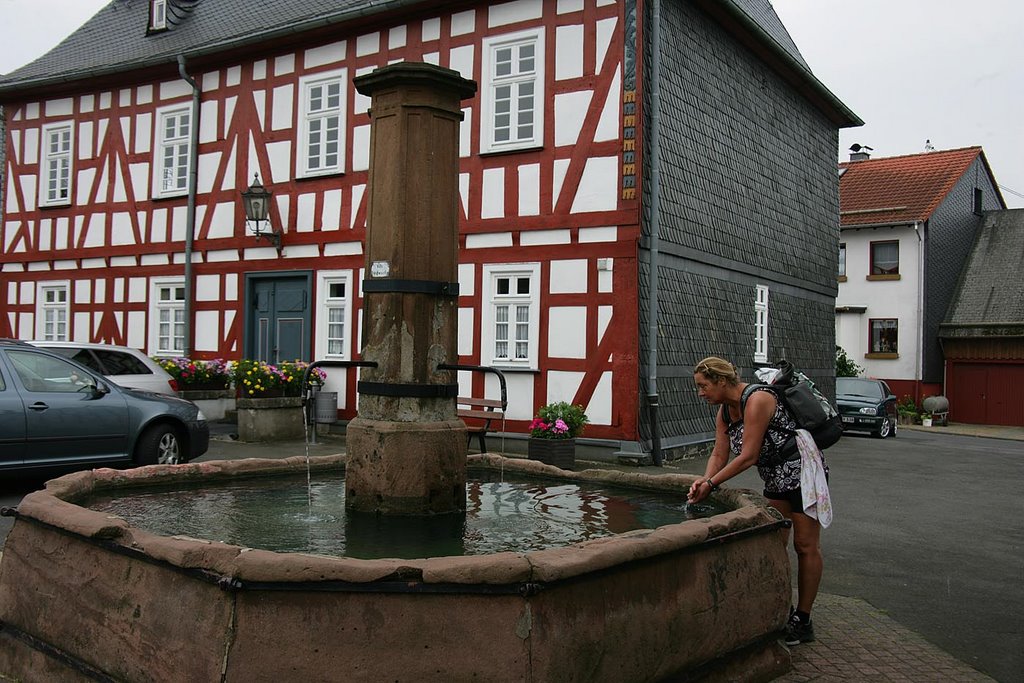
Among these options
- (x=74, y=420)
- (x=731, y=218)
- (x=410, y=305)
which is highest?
(x=731, y=218)

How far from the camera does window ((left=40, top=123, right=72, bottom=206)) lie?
21.1m

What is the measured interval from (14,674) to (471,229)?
11.3 metres

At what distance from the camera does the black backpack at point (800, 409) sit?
518cm

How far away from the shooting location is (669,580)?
412 cm

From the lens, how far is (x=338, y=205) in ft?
54.8

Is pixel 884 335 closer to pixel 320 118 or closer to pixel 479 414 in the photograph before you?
pixel 320 118

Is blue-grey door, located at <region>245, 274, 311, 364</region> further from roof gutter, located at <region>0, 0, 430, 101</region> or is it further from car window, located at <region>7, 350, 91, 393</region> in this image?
car window, located at <region>7, 350, 91, 393</region>

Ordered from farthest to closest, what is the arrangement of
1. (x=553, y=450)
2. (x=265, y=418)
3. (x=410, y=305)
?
(x=265, y=418)
(x=553, y=450)
(x=410, y=305)

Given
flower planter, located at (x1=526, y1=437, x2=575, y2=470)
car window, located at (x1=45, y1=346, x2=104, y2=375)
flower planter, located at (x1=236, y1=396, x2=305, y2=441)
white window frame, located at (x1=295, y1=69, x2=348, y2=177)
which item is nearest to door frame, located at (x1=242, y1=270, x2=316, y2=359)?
white window frame, located at (x1=295, y1=69, x2=348, y2=177)

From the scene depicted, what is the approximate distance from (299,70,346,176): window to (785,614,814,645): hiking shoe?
518 inches

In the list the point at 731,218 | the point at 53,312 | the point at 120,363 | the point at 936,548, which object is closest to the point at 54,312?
the point at 53,312

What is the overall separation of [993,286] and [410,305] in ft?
111

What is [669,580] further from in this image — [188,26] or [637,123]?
[188,26]

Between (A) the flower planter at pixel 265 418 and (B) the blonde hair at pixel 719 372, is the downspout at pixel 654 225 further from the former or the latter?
(B) the blonde hair at pixel 719 372
